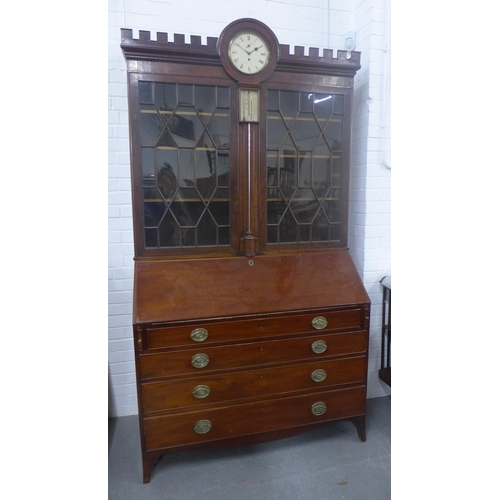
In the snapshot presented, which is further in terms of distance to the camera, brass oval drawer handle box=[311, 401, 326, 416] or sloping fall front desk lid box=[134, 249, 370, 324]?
brass oval drawer handle box=[311, 401, 326, 416]

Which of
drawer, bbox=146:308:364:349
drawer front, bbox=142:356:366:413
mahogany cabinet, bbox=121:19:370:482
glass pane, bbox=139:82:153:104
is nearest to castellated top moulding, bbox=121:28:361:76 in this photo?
mahogany cabinet, bbox=121:19:370:482

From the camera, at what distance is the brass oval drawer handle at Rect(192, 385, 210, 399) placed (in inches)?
62.4

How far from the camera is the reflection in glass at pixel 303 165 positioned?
5.68ft

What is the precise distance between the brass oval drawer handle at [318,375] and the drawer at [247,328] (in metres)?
0.22

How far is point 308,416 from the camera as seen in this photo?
175cm

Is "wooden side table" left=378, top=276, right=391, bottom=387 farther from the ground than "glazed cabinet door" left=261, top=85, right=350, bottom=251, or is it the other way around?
"glazed cabinet door" left=261, top=85, right=350, bottom=251

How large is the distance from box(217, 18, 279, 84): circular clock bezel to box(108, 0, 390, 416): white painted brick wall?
40cm

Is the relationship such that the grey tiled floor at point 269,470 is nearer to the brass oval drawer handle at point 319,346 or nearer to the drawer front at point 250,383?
the drawer front at point 250,383

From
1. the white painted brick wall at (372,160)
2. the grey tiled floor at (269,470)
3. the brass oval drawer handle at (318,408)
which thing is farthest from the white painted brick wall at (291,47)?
the brass oval drawer handle at (318,408)

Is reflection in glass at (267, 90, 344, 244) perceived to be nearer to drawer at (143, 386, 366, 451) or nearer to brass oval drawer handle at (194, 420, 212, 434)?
drawer at (143, 386, 366, 451)

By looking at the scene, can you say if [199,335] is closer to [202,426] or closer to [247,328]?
[247,328]

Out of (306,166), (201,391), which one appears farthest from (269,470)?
(306,166)

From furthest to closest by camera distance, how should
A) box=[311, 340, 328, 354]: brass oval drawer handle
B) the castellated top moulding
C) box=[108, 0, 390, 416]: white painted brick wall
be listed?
box=[108, 0, 390, 416]: white painted brick wall
box=[311, 340, 328, 354]: brass oval drawer handle
the castellated top moulding

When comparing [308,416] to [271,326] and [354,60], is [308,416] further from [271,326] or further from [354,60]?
[354,60]
